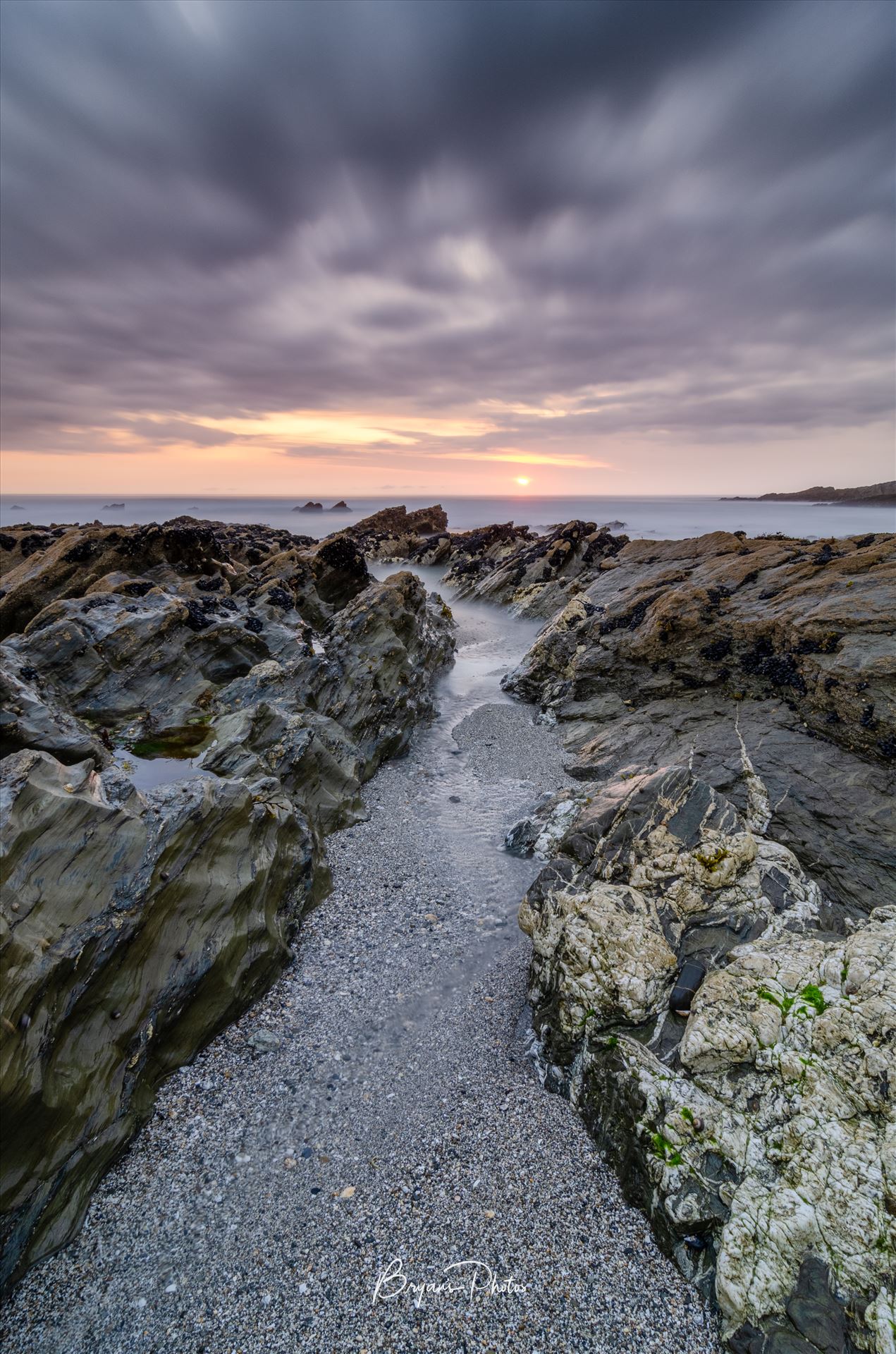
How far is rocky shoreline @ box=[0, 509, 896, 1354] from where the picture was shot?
5.05 m

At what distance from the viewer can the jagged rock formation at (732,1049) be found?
4.68 meters

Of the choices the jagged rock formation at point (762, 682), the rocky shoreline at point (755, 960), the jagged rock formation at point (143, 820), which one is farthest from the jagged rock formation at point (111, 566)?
the rocky shoreline at point (755, 960)

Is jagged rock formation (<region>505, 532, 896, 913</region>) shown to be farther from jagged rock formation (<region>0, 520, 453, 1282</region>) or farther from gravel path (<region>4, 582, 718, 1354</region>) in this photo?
jagged rock formation (<region>0, 520, 453, 1282</region>)

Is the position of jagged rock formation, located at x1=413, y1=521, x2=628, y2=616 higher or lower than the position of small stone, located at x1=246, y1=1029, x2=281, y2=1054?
higher

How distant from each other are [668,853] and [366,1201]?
18.1 feet

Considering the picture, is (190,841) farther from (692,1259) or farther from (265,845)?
(692,1259)

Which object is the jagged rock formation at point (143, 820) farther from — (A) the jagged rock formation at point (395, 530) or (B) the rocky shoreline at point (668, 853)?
(A) the jagged rock formation at point (395, 530)

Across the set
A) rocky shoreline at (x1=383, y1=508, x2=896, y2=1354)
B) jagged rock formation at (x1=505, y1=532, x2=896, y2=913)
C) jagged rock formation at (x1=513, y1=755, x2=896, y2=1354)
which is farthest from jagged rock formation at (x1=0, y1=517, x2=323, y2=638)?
Answer: jagged rock formation at (x1=513, y1=755, x2=896, y2=1354)

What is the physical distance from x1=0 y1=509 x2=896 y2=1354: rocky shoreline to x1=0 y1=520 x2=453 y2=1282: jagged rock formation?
0.19 feet

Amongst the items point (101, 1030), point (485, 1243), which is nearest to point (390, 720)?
point (101, 1030)

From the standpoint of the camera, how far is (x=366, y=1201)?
19.0 ft

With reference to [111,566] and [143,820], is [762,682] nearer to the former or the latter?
[143,820]

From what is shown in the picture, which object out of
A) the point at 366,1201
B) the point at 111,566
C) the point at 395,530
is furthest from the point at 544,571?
the point at 395,530

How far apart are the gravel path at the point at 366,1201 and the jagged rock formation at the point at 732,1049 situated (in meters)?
0.58
